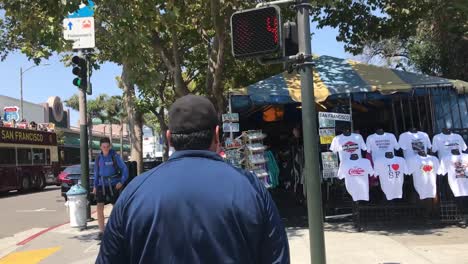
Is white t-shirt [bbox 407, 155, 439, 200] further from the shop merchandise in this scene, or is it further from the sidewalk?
the shop merchandise

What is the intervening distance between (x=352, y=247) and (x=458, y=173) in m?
2.67

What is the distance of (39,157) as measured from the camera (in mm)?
28781

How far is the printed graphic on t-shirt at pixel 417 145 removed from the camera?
9.74 m

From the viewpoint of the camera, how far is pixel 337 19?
15.2 m

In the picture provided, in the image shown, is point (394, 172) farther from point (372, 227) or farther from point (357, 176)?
point (372, 227)

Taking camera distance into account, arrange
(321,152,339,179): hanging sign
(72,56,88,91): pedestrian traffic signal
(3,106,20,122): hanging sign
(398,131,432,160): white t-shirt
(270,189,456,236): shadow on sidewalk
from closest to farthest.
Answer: (270,189,456,236): shadow on sidewalk, (398,131,432,160): white t-shirt, (321,152,339,179): hanging sign, (72,56,88,91): pedestrian traffic signal, (3,106,20,122): hanging sign

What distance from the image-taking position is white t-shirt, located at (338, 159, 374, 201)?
959 cm

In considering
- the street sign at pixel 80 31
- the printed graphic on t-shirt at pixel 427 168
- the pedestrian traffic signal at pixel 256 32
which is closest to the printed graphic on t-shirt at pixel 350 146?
the printed graphic on t-shirt at pixel 427 168

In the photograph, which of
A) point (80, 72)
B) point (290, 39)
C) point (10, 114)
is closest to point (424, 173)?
point (290, 39)

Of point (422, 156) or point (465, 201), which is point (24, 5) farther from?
point (465, 201)

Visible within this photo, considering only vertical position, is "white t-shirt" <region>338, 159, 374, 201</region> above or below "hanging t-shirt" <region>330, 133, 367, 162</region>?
below

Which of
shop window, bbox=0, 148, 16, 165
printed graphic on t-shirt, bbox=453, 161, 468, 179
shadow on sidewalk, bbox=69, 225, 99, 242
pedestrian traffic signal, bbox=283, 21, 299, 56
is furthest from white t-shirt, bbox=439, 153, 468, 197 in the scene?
shop window, bbox=0, 148, 16, 165

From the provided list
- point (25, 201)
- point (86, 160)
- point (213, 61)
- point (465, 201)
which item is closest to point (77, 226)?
point (86, 160)

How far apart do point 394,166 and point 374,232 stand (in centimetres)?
121
